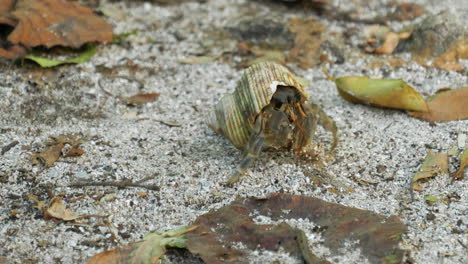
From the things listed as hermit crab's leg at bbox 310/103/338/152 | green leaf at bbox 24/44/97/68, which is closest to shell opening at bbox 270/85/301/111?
hermit crab's leg at bbox 310/103/338/152

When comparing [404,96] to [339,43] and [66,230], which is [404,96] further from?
[66,230]

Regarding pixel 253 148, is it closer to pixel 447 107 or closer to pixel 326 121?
pixel 326 121

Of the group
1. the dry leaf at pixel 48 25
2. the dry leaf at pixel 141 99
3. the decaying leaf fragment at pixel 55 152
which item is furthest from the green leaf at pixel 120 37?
the decaying leaf fragment at pixel 55 152

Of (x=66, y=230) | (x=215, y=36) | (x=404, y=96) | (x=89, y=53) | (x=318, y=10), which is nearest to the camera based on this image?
(x=66, y=230)

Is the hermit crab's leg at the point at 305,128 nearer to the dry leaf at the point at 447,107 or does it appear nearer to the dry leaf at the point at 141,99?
the dry leaf at the point at 447,107

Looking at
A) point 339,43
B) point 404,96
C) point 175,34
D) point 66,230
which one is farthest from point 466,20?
point 66,230

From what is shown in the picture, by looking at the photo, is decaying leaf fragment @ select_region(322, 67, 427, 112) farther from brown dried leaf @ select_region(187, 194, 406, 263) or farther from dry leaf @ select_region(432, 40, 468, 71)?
brown dried leaf @ select_region(187, 194, 406, 263)
